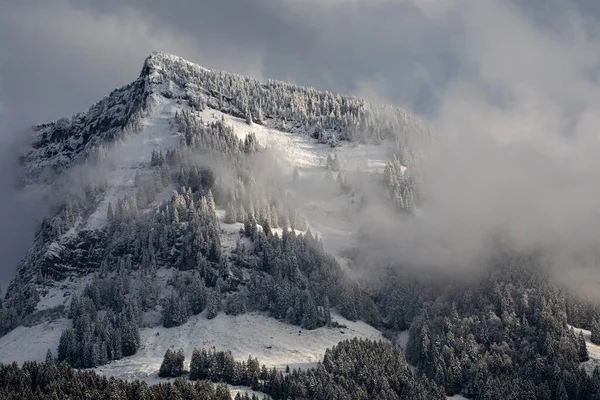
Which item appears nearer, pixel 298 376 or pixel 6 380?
pixel 6 380

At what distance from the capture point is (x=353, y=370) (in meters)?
193

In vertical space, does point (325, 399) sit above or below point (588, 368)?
below

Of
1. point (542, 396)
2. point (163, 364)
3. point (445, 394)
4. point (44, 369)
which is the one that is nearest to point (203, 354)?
point (163, 364)

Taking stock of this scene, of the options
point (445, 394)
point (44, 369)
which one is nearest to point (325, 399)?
point (445, 394)

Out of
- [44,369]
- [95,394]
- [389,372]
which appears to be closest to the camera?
[95,394]

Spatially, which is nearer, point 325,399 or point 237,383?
point 325,399

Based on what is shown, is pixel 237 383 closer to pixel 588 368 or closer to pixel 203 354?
pixel 203 354

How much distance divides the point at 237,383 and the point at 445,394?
5661 centimetres

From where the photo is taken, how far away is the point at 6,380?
581ft

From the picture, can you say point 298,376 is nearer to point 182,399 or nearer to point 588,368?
point 182,399

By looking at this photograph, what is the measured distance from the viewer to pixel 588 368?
199m

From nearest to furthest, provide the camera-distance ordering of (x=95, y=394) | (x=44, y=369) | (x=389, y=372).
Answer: (x=95, y=394) → (x=44, y=369) → (x=389, y=372)

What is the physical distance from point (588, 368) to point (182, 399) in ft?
362

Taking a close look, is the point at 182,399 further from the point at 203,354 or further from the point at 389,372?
the point at 389,372
